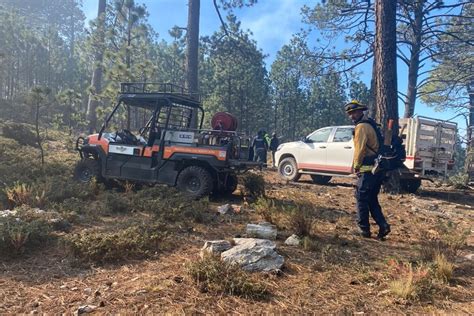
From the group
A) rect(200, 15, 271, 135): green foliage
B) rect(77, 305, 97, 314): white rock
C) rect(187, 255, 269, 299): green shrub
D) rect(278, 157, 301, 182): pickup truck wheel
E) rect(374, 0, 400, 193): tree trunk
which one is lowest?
rect(77, 305, 97, 314): white rock

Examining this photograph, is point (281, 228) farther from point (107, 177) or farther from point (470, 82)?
point (470, 82)

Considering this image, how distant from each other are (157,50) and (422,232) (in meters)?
47.8

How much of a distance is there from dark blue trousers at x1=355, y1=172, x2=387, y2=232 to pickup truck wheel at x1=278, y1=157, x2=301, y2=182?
680 cm

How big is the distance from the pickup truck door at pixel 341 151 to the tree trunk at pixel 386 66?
1450mm

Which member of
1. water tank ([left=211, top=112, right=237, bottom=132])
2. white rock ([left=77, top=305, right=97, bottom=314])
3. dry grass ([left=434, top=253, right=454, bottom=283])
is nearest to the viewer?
white rock ([left=77, top=305, right=97, bottom=314])

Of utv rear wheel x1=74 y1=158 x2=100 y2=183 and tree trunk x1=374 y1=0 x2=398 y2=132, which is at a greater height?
tree trunk x1=374 y1=0 x2=398 y2=132

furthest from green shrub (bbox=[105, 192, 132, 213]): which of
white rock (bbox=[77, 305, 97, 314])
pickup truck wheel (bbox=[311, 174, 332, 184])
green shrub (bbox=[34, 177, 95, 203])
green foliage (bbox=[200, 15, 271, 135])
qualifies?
green foliage (bbox=[200, 15, 271, 135])

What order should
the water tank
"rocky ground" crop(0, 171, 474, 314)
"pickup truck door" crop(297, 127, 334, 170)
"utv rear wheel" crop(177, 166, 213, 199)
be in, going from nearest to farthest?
Result: "rocky ground" crop(0, 171, 474, 314) < "utv rear wheel" crop(177, 166, 213, 199) < the water tank < "pickup truck door" crop(297, 127, 334, 170)

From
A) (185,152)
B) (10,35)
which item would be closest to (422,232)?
(185,152)

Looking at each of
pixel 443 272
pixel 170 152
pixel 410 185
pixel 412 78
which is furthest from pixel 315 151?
pixel 412 78

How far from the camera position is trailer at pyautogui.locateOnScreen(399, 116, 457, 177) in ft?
32.6

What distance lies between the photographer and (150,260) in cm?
387

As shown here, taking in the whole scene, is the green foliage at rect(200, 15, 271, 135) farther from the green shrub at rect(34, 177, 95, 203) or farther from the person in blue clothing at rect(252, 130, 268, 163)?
the green shrub at rect(34, 177, 95, 203)

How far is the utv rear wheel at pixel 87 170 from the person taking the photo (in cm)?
823
